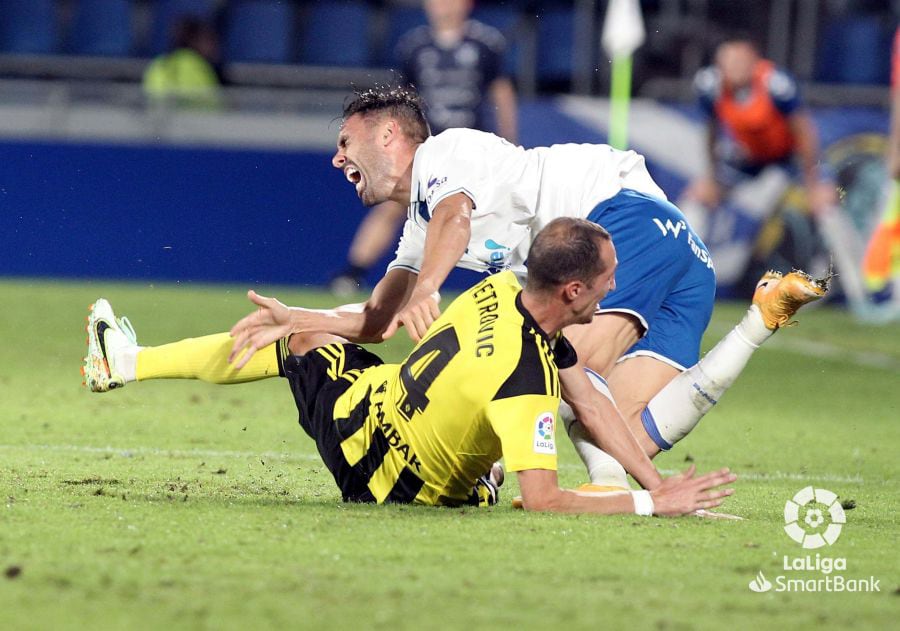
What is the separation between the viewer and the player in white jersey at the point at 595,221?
5441 millimetres

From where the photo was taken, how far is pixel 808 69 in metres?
16.3

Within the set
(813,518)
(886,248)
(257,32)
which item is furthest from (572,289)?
(257,32)

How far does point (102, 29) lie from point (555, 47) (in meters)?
4.75

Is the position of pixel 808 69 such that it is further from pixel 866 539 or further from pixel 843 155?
pixel 866 539

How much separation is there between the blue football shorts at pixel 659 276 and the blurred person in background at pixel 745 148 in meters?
8.29

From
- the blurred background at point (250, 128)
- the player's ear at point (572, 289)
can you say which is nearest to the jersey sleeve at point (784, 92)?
the blurred background at point (250, 128)

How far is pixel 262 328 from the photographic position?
5477 millimetres

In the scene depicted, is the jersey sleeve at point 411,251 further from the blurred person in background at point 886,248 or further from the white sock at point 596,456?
the blurred person in background at point 886,248

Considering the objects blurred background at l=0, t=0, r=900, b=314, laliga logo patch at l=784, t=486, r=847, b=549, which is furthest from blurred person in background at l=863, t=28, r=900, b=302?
laliga logo patch at l=784, t=486, r=847, b=549

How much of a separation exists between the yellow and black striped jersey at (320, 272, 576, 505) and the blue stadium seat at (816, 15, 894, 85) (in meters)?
12.6

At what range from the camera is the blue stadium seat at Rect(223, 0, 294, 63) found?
1644 centimetres

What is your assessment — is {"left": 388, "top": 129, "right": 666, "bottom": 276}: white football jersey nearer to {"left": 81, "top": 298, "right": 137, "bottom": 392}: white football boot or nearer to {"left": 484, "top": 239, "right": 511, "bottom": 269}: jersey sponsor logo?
{"left": 484, "top": 239, "right": 511, "bottom": 269}: jersey sponsor logo

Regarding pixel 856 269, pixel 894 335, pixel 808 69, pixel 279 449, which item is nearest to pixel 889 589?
pixel 279 449

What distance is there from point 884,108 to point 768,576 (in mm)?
11406
